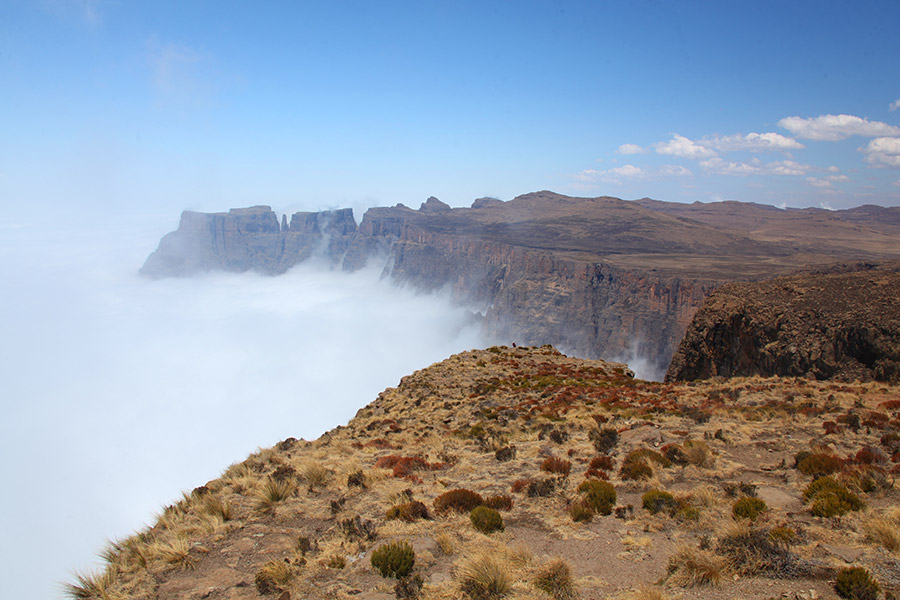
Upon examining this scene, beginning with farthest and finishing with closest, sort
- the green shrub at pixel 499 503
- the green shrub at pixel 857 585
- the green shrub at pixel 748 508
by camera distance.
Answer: the green shrub at pixel 499 503 → the green shrub at pixel 748 508 → the green shrub at pixel 857 585

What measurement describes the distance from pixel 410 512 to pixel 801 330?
24260mm

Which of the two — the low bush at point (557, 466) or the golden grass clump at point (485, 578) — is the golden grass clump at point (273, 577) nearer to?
the golden grass clump at point (485, 578)

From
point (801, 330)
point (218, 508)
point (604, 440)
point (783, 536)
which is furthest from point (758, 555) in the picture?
point (801, 330)

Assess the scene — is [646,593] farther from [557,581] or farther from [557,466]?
[557,466]

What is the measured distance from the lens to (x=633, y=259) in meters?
188

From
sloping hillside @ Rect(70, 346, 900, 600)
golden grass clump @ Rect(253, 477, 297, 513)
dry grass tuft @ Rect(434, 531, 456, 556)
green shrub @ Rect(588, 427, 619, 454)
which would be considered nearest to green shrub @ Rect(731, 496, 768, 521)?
sloping hillside @ Rect(70, 346, 900, 600)

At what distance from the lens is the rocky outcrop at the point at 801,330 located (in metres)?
22.6

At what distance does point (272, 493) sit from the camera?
12.1 metres

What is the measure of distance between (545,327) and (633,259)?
5050cm

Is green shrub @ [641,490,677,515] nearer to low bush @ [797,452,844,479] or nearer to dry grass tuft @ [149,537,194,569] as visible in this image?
low bush @ [797,452,844,479]

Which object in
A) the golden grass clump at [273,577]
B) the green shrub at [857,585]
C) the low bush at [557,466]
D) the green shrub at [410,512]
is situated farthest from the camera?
the low bush at [557,466]

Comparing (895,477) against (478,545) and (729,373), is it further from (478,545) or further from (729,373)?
(729,373)

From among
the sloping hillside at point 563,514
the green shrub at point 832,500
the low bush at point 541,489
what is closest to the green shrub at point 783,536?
the sloping hillside at point 563,514

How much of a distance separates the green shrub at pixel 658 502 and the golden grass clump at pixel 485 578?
400cm
